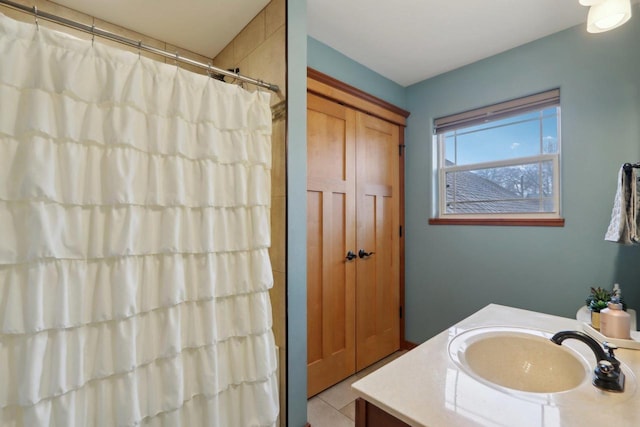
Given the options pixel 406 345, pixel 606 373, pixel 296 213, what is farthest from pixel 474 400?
pixel 406 345

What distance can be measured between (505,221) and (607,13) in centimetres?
132

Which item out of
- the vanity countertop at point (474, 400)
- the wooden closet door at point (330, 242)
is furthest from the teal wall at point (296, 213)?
the vanity countertop at point (474, 400)

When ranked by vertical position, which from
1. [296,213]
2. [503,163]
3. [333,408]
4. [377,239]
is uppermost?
[503,163]

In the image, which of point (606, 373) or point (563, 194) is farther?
point (563, 194)

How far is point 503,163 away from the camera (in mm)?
2201

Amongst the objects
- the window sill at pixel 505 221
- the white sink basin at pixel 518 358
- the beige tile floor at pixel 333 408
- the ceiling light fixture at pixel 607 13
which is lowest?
the beige tile floor at pixel 333 408

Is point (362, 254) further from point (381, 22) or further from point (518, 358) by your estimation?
point (381, 22)

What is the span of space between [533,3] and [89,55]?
222 cm

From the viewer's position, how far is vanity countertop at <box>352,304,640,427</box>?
2.09ft

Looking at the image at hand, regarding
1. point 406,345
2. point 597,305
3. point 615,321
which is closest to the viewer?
point 615,321

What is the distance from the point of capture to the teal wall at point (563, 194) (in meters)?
1.69

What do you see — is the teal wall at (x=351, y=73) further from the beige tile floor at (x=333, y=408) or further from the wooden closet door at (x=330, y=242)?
the beige tile floor at (x=333, y=408)

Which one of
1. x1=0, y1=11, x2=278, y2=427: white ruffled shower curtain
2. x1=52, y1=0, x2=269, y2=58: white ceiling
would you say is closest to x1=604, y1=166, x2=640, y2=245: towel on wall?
x1=0, y1=11, x2=278, y2=427: white ruffled shower curtain

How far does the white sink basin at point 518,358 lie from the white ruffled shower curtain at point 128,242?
86cm
